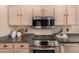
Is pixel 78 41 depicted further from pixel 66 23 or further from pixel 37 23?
pixel 37 23

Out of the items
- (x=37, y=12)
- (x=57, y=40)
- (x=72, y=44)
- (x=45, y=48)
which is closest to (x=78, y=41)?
(x=72, y=44)

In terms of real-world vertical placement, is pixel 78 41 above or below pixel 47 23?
below

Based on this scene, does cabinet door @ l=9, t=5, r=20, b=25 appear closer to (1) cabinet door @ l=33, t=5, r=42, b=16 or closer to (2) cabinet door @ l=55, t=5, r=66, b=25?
(1) cabinet door @ l=33, t=5, r=42, b=16

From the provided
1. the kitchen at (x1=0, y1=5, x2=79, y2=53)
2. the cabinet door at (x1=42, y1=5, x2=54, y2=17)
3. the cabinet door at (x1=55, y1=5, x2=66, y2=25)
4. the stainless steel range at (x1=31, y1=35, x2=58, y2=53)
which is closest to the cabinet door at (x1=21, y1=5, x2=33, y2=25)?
the kitchen at (x1=0, y1=5, x2=79, y2=53)

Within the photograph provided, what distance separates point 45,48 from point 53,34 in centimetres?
109

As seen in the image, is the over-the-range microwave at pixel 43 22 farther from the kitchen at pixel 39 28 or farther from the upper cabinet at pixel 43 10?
the upper cabinet at pixel 43 10

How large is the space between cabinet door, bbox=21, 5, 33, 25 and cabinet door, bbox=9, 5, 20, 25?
0.11 m

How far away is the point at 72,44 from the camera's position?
3.58 metres

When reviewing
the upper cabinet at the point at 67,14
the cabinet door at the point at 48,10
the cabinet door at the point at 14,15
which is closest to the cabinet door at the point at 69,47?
the upper cabinet at the point at 67,14

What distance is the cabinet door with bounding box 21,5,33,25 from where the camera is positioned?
14.2ft

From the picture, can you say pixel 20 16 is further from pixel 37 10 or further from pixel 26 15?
pixel 37 10
